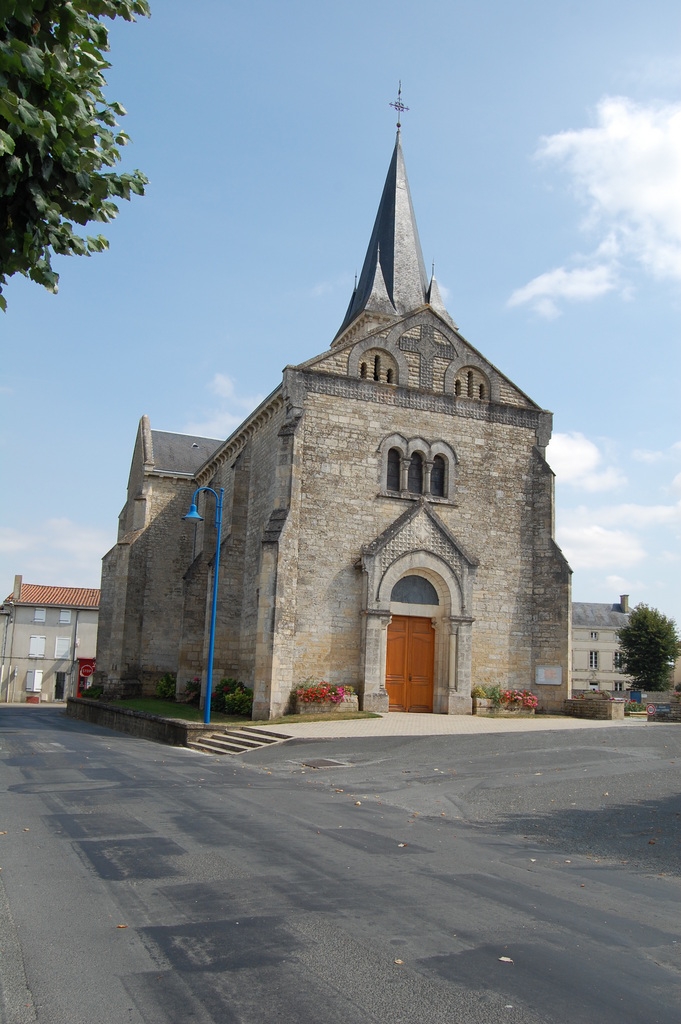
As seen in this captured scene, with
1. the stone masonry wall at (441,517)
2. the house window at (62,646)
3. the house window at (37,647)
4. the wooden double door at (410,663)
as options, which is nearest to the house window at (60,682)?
the house window at (62,646)

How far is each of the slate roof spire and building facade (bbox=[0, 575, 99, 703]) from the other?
32.7m

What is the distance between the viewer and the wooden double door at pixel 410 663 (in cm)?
2334

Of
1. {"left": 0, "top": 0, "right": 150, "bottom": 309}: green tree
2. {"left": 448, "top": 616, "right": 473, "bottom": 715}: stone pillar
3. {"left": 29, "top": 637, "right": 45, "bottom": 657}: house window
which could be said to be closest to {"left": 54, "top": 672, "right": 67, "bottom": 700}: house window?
{"left": 29, "top": 637, "right": 45, "bottom": 657}: house window

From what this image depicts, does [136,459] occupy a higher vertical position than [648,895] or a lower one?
higher

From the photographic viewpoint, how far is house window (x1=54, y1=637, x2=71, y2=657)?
2243 inches

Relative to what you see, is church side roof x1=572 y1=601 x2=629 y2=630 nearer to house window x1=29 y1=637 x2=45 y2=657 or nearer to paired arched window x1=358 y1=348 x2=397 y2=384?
house window x1=29 y1=637 x2=45 y2=657

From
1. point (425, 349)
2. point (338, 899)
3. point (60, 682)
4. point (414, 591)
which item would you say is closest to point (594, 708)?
point (414, 591)

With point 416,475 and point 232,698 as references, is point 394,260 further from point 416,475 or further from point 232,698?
point 232,698

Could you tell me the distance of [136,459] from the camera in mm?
40531

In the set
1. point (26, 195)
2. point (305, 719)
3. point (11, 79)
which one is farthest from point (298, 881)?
point (305, 719)

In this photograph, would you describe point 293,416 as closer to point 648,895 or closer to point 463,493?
point 463,493

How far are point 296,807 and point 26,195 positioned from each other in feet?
25.9

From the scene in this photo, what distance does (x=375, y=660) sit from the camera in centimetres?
2252

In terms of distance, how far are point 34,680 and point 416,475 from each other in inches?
1602
